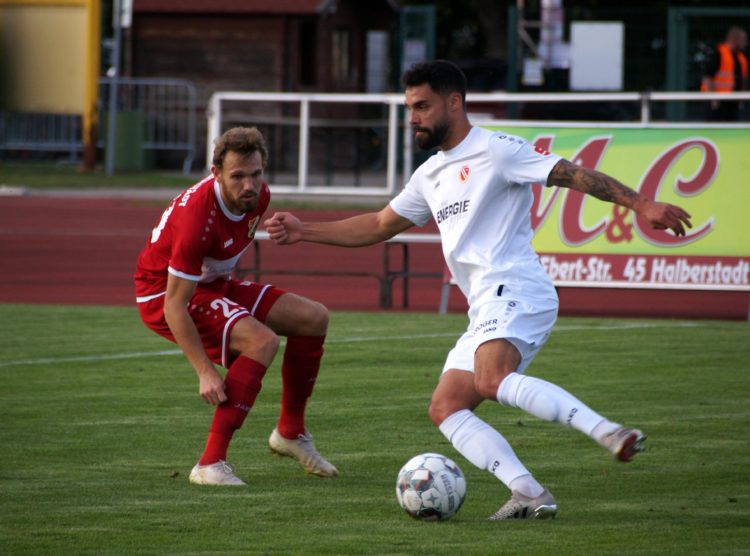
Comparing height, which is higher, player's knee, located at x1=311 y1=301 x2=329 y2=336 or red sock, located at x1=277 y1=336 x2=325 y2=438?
player's knee, located at x1=311 y1=301 x2=329 y2=336

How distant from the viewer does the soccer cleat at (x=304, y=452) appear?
735cm

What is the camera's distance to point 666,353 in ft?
37.8

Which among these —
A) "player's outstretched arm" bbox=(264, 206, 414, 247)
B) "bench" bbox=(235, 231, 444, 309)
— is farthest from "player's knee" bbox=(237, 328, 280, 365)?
"bench" bbox=(235, 231, 444, 309)

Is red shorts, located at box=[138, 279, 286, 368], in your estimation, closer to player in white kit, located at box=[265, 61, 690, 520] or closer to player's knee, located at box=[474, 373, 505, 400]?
player in white kit, located at box=[265, 61, 690, 520]

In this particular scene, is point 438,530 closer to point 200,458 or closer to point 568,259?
point 200,458

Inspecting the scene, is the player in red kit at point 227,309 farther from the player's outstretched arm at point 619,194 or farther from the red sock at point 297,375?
the player's outstretched arm at point 619,194

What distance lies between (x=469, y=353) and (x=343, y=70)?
32.5m

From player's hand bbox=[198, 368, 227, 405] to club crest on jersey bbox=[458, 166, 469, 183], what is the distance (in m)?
1.47

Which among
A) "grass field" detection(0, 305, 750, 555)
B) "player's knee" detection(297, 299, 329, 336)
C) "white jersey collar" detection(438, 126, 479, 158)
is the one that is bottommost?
"grass field" detection(0, 305, 750, 555)

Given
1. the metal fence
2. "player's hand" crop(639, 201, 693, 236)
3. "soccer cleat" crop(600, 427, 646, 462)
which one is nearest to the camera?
"soccer cleat" crop(600, 427, 646, 462)

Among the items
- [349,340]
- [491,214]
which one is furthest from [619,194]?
[349,340]

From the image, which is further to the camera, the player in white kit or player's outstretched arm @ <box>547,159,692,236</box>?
the player in white kit

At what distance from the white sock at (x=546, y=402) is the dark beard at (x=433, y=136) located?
105 centimetres

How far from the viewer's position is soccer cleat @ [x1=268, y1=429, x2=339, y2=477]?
7348mm
